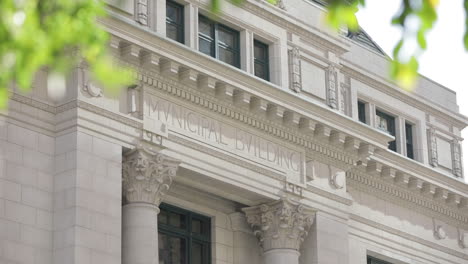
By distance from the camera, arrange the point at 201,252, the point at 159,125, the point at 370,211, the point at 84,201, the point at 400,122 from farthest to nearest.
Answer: the point at 400,122
the point at 370,211
the point at 201,252
the point at 159,125
the point at 84,201

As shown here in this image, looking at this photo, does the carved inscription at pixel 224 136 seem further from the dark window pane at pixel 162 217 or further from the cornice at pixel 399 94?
the cornice at pixel 399 94

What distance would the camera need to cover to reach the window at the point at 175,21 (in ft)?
112

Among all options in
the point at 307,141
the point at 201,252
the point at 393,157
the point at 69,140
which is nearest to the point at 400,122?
the point at 393,157

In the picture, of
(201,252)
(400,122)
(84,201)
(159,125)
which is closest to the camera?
(84,201)

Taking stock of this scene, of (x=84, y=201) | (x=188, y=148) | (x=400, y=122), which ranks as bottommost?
(x=84, y=201)

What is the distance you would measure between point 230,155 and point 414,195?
31.9ft

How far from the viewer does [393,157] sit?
40.8 m

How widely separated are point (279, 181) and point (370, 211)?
17.8 ft

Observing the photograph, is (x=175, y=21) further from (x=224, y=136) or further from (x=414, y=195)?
(x=414, y=195)

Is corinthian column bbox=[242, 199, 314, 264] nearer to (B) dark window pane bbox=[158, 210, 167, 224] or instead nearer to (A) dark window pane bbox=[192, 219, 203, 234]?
(A) dark window pane bbox=[192, 219, 203, 234]

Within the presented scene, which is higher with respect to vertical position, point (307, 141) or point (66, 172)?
point (307, 141)

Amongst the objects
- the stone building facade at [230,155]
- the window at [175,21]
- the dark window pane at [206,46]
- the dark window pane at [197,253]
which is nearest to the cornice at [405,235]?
the stone building facade at [230,155]

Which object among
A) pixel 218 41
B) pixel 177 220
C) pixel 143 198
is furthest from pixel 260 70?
pixel 143 198

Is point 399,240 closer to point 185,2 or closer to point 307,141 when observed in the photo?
point 307,141
